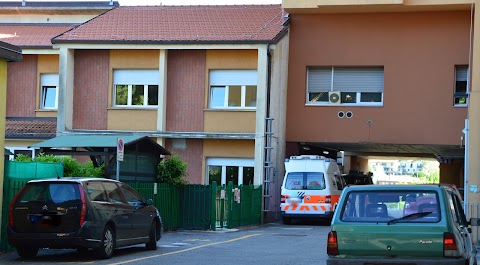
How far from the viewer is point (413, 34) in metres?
33.6

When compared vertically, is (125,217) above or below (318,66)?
below

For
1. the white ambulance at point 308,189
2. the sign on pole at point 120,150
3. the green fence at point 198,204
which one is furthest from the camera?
the white ambulance at point 308,189

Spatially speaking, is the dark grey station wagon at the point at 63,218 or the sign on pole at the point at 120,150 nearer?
the dark grey station wagon at the point at 63,218

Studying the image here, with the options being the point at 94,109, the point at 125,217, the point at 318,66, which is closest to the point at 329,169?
the point at 318,66

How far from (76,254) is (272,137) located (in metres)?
16.2

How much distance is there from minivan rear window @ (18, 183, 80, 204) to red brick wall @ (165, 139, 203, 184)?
18.1 meters

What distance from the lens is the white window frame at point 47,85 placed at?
3700 centimetres

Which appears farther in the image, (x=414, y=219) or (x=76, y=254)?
(x=76, y=254)

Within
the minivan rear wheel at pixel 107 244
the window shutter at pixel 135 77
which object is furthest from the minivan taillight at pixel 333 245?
the window shutter at pixel 135 77

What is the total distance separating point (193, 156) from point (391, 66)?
8347 millimetres

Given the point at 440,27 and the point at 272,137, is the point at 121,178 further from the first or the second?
the point at 440,27

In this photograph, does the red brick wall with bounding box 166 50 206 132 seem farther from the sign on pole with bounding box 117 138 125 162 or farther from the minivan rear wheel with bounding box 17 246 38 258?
the minivan rear wheel with bounding box 17 246 38 258

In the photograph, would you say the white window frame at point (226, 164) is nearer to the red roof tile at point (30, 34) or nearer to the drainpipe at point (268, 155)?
the drainpipe at point (268, 155)

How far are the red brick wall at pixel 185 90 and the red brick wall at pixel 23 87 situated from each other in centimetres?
644
